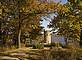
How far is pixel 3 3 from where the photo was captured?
28453 millimetres

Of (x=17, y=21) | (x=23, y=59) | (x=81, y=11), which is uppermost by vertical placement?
(x=81, y=11)

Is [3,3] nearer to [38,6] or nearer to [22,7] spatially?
[22,7]

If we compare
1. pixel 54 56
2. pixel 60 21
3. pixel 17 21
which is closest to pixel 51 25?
pixel 60 21

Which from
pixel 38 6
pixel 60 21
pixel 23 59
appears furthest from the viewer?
pixel 60 21

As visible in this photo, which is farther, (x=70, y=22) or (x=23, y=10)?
(x=70, y=22)

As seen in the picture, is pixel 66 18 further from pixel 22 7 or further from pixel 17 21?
pixel 22 7

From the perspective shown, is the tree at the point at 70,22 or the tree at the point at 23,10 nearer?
the tree at the point at 23,10

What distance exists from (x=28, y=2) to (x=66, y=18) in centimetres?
2237

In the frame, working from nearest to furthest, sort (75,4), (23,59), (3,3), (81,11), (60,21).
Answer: (23,59), (3,3), (81,11), (75,4), (60,21)

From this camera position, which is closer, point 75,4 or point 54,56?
point 54,56

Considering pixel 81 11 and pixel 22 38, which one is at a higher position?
pixel 81 11

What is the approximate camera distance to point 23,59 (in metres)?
18.8

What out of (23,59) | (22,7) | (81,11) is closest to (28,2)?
(22,7)

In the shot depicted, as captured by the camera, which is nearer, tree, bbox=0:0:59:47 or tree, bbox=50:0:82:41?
tree, bbox=0:0:59:47
